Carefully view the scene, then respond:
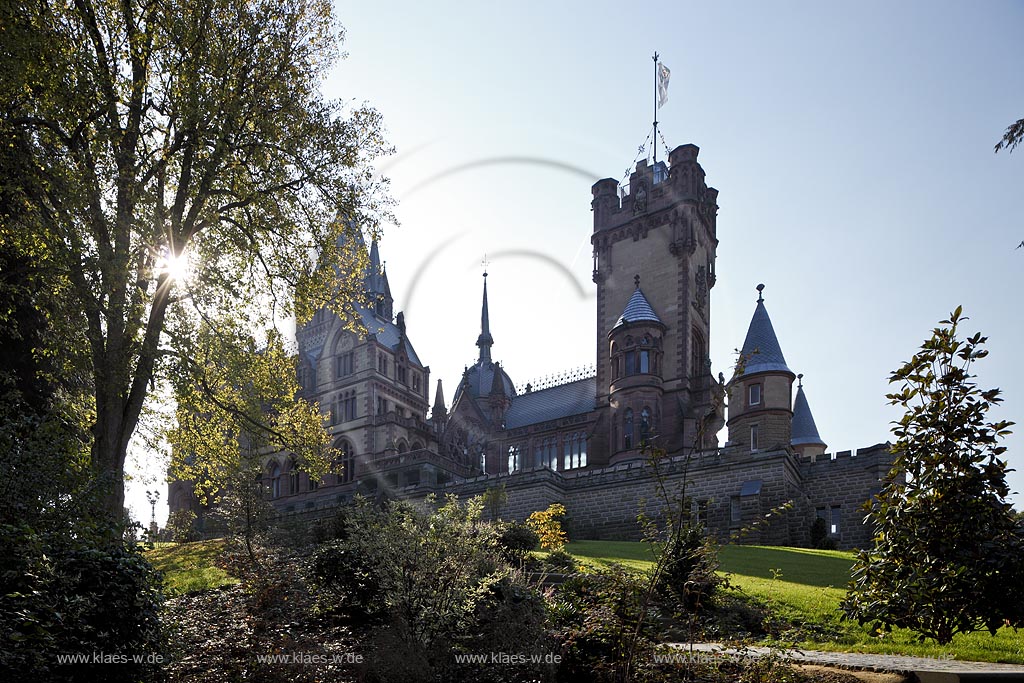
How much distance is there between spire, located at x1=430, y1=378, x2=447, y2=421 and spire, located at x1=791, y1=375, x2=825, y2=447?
2418 cm

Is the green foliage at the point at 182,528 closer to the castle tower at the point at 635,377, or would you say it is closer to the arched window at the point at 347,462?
the arched window at the point at 347,462

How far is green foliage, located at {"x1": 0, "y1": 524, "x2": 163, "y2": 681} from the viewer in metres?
7.91

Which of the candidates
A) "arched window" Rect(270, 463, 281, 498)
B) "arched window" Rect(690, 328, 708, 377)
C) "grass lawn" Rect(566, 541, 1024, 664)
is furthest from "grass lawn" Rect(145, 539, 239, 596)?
"arched window" Rect(690, 328, 708, 377)

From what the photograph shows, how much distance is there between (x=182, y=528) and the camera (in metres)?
39.0

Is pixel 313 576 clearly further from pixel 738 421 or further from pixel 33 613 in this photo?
pixel 738 421

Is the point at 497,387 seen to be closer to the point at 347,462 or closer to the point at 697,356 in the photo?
the point at 347,462

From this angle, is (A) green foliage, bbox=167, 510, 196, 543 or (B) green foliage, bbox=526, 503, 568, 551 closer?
(B) green foliage, bbox=526, 503, 568, 551

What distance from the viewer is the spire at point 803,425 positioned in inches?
1992

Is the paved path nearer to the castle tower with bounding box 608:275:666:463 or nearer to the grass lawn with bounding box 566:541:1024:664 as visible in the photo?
the grass lawn with bounding box 566:541:1024:664

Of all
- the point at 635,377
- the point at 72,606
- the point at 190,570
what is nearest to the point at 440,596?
the point at 72,606

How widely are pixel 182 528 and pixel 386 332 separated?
2301 cm

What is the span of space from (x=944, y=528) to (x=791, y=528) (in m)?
25.8

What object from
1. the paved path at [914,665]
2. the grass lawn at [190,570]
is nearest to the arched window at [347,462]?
the grass lawn at [190,570]

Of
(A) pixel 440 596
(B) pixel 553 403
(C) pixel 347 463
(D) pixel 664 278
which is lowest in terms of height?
(A) pixel 440 596
